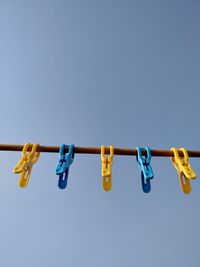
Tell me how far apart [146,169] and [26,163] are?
1032 mm

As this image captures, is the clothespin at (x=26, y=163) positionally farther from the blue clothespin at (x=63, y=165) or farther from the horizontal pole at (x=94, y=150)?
the blue clothespin at (x=63, y=165)

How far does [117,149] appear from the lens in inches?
78.9

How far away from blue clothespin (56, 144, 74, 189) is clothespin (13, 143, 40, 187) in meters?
0.26

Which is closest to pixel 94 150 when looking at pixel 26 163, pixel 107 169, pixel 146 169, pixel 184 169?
pixel 107 169

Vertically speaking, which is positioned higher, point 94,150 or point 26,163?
point 94,150

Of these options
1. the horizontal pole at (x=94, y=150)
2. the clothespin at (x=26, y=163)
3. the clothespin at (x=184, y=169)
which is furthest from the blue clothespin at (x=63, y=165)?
the clothespin at (x=184, y=169)

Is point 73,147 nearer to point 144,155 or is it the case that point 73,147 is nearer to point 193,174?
point 144,155

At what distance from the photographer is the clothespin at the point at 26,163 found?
1.72 metres

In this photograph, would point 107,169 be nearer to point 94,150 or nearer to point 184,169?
point 94,150

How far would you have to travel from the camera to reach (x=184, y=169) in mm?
1753

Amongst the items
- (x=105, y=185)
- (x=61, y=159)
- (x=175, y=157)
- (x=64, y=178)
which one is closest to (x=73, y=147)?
(x=61, y=159)

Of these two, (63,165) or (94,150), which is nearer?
(63,165)

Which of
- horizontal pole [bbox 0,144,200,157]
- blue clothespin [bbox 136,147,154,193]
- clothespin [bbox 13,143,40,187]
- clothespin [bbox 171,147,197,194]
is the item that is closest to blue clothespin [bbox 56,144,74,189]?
horizontal pole [bbox 0,144,200,157]

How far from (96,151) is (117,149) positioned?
0.20 metres
